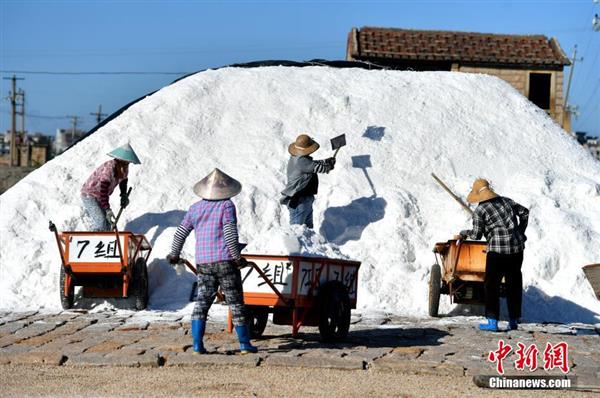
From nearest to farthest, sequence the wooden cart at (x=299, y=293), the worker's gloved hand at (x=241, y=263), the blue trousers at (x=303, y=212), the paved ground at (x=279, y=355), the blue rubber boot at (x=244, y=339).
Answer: the paved ground at (x=279, y=355)
the worker's gloved hand at (x=241, y=263)
the blue rubber boot at (x=244, y=339)
the wooden cart at (x=299, y=293)
the blue trousers at (x=303, y=212)

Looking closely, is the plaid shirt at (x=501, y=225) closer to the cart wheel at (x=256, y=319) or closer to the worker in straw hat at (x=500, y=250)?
the worker in straw hat at (x=500, y=250)

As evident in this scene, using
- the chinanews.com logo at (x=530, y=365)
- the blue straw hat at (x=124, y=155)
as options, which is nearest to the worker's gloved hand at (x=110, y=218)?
the blue straw hat at (x=124, y=155)

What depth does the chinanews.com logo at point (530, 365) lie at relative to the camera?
25.5ft

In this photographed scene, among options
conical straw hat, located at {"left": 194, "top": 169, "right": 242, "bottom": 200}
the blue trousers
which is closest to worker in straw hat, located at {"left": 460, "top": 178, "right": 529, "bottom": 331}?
the blue trousers

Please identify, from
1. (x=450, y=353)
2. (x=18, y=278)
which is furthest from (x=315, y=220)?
(x=450, y=353)

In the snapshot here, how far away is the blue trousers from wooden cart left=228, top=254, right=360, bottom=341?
3.66 metres

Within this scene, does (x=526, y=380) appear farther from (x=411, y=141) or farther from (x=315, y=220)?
(x=411, y=141)

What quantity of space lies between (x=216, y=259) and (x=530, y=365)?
2.84 meters

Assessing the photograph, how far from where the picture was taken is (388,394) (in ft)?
24.0

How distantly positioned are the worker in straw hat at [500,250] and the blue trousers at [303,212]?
9.73 feet

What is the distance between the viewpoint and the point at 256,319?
10.3 metres

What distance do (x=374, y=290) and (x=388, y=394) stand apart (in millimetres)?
6079

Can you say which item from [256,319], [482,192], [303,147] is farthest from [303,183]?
[256,319]

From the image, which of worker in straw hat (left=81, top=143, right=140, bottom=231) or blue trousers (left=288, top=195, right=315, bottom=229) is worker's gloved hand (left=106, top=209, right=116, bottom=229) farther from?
blue trousers (left=288, top=195, right=315, bottom=229)
